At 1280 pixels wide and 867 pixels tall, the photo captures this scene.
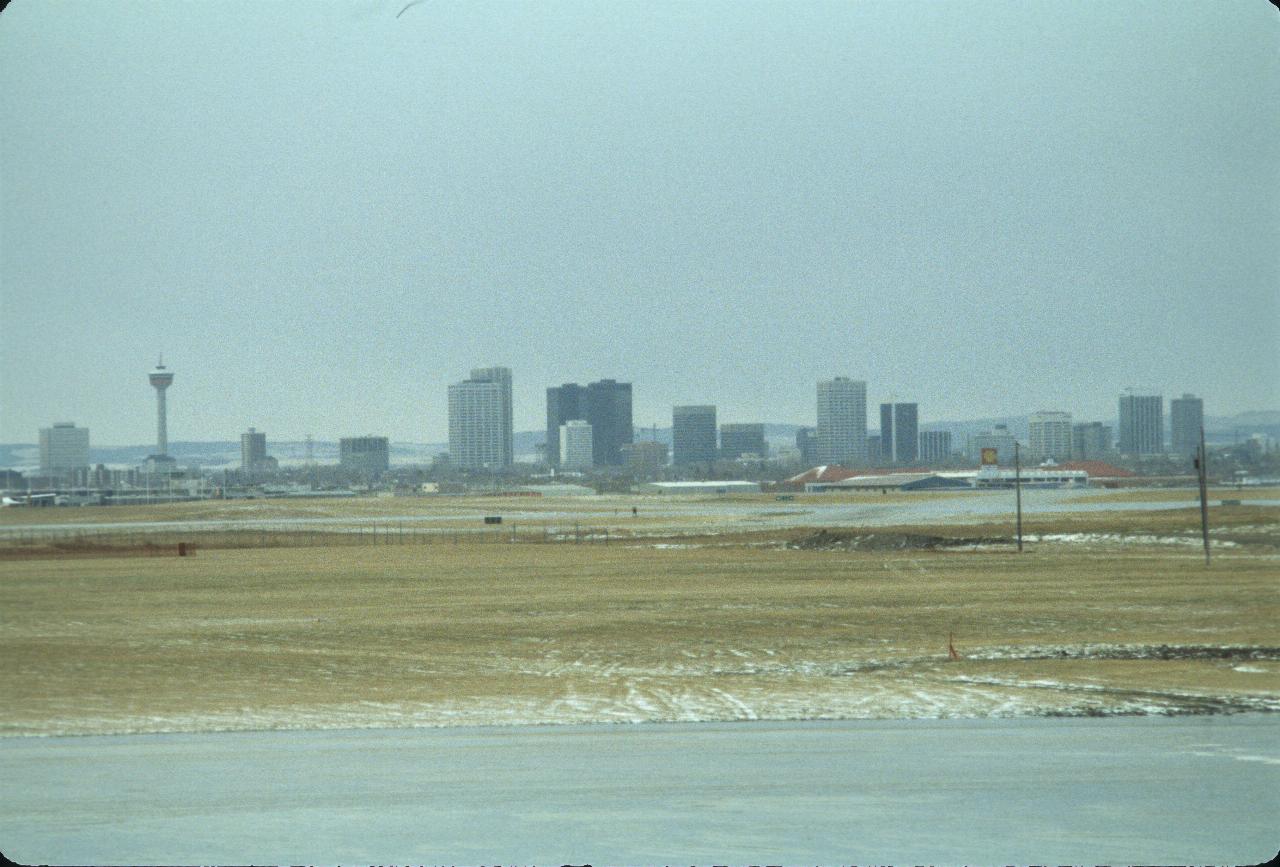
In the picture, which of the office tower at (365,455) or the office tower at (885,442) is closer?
the office tower at (365,455)

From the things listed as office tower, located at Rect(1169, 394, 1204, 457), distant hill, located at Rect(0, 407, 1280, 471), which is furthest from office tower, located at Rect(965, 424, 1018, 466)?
office tower, located at Rect(1169, 394, 1204, 457)

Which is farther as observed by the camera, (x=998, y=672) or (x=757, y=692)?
(x=998, y=672)

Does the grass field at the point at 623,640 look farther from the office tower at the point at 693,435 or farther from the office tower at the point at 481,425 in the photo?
the office tower at the point at 693,435

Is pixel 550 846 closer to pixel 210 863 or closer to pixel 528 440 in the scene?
pixel 210 863

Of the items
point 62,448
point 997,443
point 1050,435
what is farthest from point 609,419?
point 62,448

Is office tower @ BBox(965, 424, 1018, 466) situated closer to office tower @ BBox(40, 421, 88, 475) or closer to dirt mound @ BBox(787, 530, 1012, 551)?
dirt mound @ BBox(787, 530, 1012, 551)

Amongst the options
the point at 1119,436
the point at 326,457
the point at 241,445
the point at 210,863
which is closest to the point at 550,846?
the point at 210,863

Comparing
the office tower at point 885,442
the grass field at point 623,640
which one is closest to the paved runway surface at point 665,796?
the grass field at point 623,640
